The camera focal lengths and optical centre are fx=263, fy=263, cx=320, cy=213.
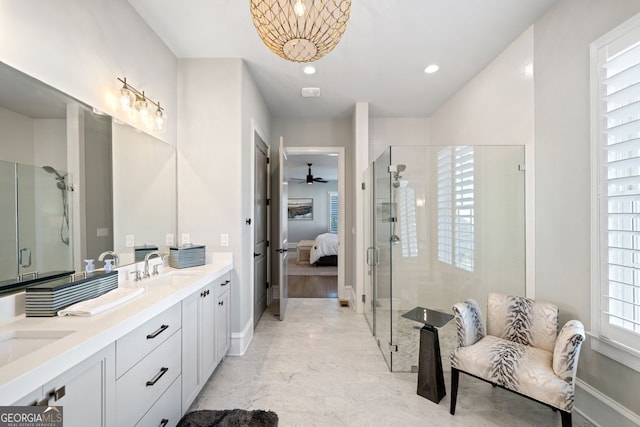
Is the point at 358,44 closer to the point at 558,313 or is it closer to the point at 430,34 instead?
the point at 430,34

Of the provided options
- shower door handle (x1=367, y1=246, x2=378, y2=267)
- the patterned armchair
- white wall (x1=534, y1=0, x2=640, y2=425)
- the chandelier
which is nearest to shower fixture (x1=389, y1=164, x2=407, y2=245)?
shower door handle (x1=367, y1=246, x2=378, y2=267)

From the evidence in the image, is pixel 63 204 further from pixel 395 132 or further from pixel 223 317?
pixel 395 132

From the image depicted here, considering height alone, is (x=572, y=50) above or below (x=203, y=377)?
above

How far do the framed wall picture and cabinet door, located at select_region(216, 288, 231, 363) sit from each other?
702cm

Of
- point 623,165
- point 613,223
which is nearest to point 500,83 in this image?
point 623,165

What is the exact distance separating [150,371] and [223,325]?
947 millimetres

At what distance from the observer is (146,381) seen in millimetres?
1279

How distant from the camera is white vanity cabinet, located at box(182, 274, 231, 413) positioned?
5.47 feet

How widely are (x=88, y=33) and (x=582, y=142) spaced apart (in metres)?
3.17

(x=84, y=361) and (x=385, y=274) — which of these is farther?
(x=385, y=274)

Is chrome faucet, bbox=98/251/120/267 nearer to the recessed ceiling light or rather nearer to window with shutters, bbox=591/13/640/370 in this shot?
window with shutters, bbox=591/13/640/370

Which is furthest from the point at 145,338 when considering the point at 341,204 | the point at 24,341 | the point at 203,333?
the point at 341,204

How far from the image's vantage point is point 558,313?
5.95 feet

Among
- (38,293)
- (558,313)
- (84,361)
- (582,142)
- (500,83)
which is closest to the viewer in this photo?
(84,361)
